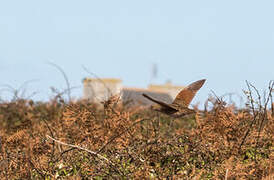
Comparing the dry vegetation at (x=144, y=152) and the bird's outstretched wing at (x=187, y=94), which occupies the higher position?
the bird's outstretched wing at (x=187, y=94)

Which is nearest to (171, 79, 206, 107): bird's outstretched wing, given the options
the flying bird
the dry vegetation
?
the flying bird

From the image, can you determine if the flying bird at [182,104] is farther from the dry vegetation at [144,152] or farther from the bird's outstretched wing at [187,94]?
the dry vegetation at [144,152]

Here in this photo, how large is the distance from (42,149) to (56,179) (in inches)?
37.4

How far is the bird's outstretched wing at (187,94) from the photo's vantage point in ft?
14.8

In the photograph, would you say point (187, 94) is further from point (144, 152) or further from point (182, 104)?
point (144, 152)

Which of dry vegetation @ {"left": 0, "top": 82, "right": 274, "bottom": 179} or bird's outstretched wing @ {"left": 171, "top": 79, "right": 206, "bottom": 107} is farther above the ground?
bird's outstretched wing @ {"left": 171, "top": 79, "right": 206, "bottom": 107}

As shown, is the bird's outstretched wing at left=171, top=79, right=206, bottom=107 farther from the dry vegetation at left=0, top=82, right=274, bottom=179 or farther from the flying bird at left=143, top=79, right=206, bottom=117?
the dry vegetation at left=0, top=82, right=274, bottom=179

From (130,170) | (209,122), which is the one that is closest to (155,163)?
(130,170)

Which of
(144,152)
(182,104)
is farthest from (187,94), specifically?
(144,152)

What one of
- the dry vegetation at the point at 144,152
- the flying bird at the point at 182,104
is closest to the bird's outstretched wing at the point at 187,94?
the flying bird at the point at 182,104

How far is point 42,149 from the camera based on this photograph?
4867 mm

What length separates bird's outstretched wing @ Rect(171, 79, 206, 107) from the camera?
450 cm

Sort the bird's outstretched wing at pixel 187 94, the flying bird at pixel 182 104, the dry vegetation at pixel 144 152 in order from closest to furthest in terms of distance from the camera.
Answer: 1. the dry vegetation at pixel 144 152
2. the flying bird at pixel 182 104
3. the bird's outstretched wing at pixel 187 94

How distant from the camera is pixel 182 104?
448cm
